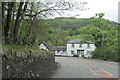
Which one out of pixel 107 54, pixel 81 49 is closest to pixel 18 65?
pixel 107 54

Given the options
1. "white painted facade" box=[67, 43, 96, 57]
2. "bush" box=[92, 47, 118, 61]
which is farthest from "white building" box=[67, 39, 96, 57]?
"bush" box=[92, 47, 118, 61]

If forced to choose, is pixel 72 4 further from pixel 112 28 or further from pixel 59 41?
pixel 59 41

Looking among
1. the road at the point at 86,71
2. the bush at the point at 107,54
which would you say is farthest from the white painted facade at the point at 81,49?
the road at the point at 86,71

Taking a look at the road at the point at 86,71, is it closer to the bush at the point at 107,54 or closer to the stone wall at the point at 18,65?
the stone wall at the point at 18,65

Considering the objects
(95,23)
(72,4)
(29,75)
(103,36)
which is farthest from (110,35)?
(29,75)

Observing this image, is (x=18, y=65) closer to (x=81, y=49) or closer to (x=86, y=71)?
(x=86, y=71)

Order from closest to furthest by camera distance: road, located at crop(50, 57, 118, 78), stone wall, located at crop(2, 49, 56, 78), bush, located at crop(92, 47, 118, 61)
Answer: stone wall, located at crop(2, 49, 56, 78) → road, located at crop(50, 57, 118, 78) → bush, located at crop(92, 47, 118, 61)

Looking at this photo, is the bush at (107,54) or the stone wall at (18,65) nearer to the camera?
the stone wall at (18,65)

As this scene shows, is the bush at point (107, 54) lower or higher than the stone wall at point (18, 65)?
lower

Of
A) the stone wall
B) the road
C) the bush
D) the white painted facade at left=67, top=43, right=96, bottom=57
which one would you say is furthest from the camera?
the white painted facade at left=67, top=43, right=96, bottom=57

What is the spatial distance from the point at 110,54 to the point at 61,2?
2687cm

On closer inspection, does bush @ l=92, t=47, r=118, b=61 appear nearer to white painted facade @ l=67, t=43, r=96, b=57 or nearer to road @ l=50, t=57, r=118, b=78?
road @ l=50, t=57, r=118, b=78

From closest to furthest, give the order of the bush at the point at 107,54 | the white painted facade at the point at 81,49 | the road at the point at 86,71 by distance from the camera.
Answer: the road at the point at 86,71 → the bush at the point at 107,54 → the white painted facade at the point at 81,49

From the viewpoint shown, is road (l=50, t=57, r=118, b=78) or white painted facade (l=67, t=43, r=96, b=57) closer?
road (l=50, t=57, r=118, b=78)
